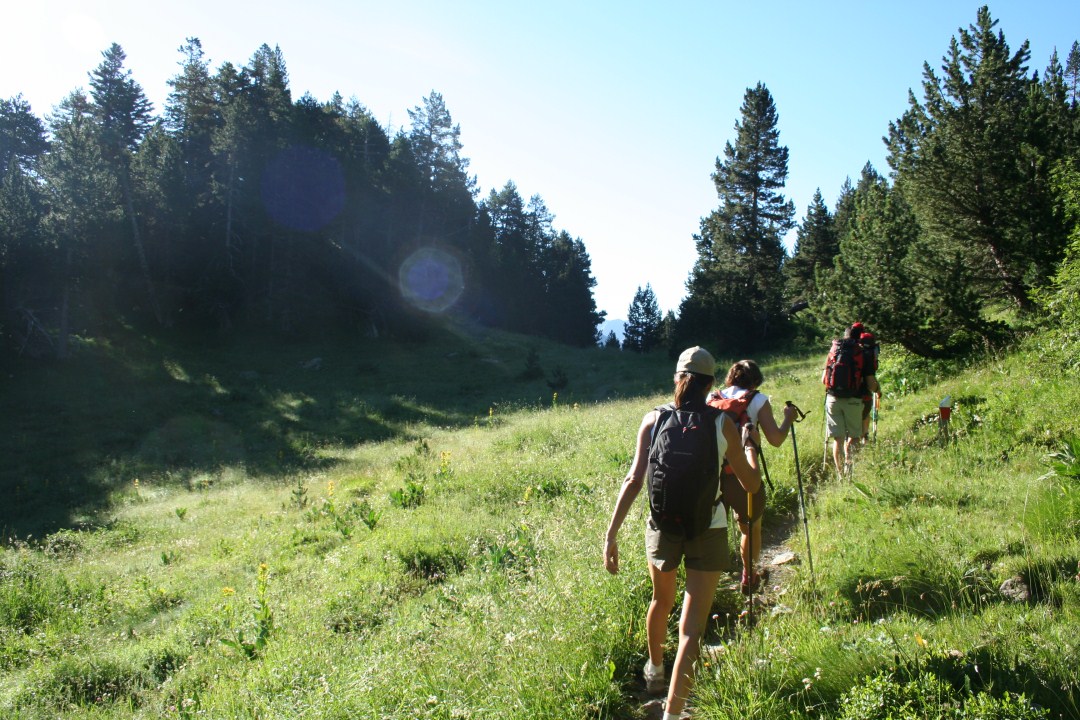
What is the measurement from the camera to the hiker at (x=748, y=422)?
13.9 ft

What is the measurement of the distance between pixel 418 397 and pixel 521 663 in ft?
85.6

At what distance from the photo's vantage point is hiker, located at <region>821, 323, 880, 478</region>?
692cm

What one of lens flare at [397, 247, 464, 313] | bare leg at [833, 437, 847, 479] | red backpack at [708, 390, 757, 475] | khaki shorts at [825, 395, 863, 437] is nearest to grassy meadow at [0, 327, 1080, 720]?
bare leg at [833, 437, 847, 479]

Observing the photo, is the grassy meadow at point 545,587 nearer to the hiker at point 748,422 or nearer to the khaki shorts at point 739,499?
the hiker at point 748,422

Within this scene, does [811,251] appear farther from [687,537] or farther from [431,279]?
[687,537]

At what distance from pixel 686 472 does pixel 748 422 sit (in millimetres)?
1349

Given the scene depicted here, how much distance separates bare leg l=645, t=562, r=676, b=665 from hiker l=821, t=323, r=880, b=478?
4.18 metres

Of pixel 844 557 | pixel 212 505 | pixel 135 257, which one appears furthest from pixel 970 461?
pixel 135 257

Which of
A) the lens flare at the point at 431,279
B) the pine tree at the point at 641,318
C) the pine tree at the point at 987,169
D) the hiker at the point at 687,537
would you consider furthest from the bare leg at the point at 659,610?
the pine tree at the point at 641,318

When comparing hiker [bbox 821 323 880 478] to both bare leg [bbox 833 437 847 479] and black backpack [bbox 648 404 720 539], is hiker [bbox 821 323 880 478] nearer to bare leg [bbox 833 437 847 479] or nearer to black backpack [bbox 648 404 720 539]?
bare leg [bbox 833 437 847 479]

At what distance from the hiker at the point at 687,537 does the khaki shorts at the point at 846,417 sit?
4.01m

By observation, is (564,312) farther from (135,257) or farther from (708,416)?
(708,416)

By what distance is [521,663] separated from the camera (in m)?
3.51

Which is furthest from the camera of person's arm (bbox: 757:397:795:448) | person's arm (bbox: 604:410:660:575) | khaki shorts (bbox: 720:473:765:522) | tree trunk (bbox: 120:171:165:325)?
tree trunk (bbox: 120:171:165:325)
